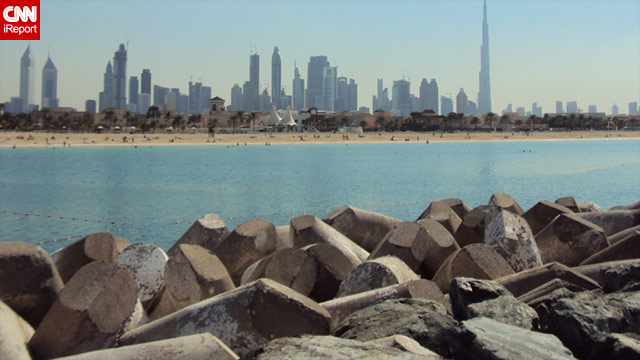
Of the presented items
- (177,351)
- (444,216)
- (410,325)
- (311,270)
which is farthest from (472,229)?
(177,351)

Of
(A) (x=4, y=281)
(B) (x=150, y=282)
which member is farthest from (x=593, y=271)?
(A) (x=4, y=281)

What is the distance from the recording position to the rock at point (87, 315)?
4.29 meters

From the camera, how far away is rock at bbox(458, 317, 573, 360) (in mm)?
3270

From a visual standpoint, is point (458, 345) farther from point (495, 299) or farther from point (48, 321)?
point (48, 321)

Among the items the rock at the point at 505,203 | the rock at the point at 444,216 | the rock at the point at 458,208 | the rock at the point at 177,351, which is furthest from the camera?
the rock at the point at 458,208

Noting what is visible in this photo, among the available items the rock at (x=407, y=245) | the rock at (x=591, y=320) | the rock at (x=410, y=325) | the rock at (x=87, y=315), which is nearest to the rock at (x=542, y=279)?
the rock at (x=591, y=320)

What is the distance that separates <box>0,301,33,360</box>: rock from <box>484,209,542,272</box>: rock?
5.07 m

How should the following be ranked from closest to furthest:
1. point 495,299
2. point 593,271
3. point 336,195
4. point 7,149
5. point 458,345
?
point 458,345 → point 495,299 → point 593,271 → point 336,195 → point 7,149

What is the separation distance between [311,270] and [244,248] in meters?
1.62

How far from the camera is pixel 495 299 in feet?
14.4

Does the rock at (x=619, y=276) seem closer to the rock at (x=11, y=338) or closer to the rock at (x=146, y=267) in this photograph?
the rock at (x=146, y=267)

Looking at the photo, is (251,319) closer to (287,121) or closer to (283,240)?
(283,240)

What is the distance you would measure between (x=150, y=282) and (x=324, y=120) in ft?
484

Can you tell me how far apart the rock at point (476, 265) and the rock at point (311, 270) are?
108 cm
